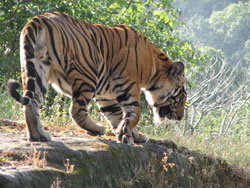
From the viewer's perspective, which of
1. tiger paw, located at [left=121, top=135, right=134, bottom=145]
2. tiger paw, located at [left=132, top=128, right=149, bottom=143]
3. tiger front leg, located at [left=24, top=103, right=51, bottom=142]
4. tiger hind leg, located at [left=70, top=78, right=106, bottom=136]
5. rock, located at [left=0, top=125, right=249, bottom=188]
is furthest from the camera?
tiger paw, located at [left=132, top=128, right=149, bottom=143]

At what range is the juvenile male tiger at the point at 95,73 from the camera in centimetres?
475

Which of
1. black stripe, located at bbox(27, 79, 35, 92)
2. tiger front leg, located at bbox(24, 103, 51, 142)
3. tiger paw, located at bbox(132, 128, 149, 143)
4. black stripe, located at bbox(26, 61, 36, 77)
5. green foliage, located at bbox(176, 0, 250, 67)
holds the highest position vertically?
green foliage, located at bbox(176, 0, 250, 67)

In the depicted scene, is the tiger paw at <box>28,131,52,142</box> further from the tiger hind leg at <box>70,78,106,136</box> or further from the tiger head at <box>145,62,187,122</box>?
the tiger head at <box>145,62,187,122</box>

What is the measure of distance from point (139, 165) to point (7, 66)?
5614 millimetres

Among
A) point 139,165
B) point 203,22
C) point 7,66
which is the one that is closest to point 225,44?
point 203,22

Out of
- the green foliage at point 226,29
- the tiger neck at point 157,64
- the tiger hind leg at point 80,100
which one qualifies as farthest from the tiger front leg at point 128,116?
the green foliage at point 226,29

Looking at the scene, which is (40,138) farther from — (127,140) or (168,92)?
(168,92)

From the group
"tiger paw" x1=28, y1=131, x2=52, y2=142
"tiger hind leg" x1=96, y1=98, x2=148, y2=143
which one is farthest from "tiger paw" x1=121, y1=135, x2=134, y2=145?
"tiger paw" x1=28, y1=131, x2=52, y2=142

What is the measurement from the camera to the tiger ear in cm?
661

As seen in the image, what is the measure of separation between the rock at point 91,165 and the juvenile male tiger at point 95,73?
37 cm

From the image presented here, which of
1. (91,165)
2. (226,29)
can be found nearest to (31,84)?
(91,165)

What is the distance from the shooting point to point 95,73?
5.36m

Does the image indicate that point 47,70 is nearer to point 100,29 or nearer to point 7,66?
point 100,29

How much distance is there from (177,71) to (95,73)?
173 cm
